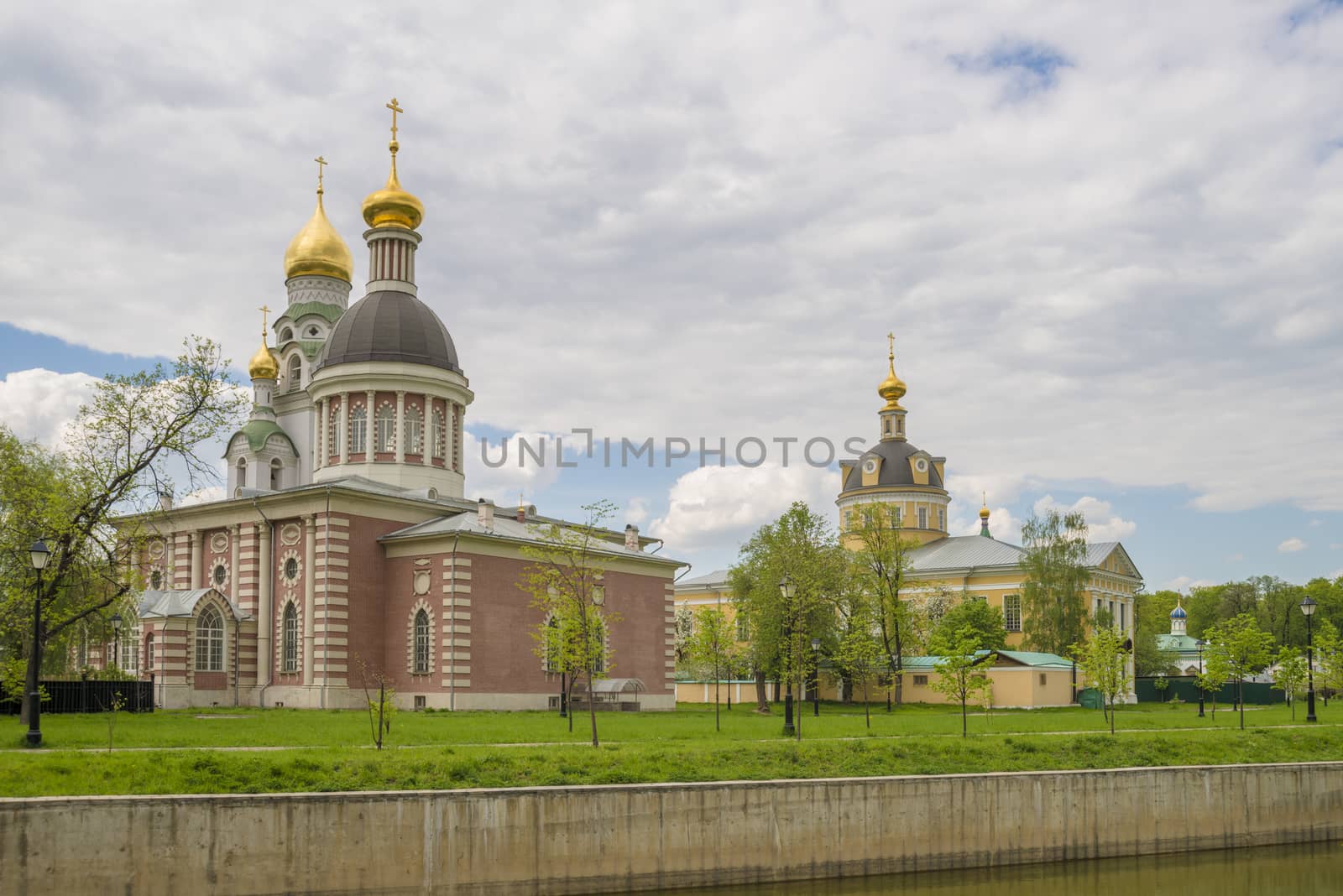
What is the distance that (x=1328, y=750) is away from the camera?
30.9 metres

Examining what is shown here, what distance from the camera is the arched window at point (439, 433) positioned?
1983 inches

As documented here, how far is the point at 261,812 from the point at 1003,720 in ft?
93.5

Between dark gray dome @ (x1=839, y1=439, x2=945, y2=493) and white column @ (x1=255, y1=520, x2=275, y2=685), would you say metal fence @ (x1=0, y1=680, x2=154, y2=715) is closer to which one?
white column @ (x1=255, y1=520, x2=275, y2=685)

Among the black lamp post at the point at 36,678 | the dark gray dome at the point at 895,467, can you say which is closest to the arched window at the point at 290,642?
the black lamp post at the point at 36,678

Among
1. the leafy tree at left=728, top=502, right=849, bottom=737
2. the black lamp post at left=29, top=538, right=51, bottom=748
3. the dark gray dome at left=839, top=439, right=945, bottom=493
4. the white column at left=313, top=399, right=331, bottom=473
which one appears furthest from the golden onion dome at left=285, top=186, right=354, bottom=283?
the dark gray dome at left=839, top=439, right=945, bottom=493

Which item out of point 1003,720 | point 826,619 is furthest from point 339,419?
point 1003,720

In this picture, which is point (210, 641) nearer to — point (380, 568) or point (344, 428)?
point (380, 568)

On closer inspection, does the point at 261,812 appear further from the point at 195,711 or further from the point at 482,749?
the point at 195,711

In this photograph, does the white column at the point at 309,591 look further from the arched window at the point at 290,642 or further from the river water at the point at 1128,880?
the river water at the point at 1128,880

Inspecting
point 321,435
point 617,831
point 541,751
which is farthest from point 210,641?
point 617,831

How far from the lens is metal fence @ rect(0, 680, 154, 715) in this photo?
34872mm

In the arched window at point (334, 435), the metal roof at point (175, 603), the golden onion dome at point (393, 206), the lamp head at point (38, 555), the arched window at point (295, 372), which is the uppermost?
the golden onion dome at point (393, 206)

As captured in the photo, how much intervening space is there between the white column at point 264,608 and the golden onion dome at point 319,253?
17862 mm

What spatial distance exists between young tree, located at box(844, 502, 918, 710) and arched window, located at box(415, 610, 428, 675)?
2398 centimetres
